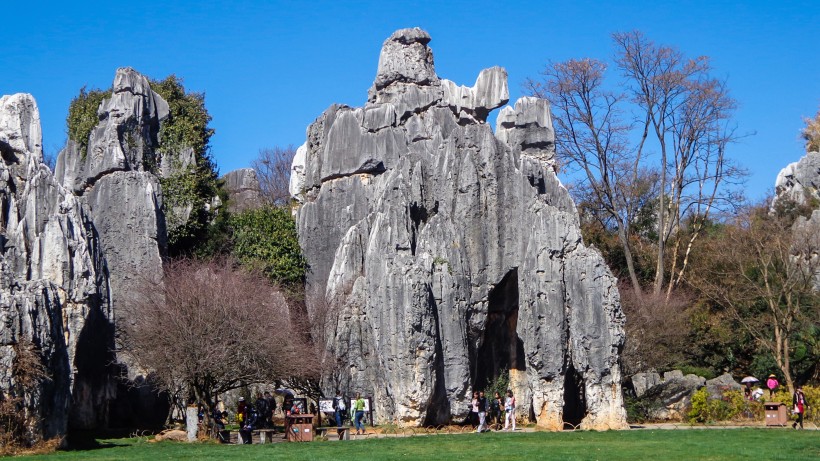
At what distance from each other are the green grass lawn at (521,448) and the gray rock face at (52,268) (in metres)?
2.67

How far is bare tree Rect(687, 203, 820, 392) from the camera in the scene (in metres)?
44.2

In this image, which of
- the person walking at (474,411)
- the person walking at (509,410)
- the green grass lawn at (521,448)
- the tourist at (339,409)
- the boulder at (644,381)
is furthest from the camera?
the boulder at (644,381)

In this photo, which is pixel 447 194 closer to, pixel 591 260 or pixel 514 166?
pixel 514 166

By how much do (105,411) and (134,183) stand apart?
31.5ft

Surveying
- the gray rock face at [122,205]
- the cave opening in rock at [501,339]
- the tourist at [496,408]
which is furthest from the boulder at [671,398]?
the gray rock face at [122,205]

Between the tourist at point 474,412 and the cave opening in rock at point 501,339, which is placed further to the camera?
the cave opening in rock at point 501,339

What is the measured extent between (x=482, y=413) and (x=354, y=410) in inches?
183

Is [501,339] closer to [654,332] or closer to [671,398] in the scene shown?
[671,398]

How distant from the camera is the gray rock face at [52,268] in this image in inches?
1116

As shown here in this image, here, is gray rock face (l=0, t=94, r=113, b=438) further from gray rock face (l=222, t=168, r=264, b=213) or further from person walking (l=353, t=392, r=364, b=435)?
gray rock face (l=222, t=168, r=264, b=213)

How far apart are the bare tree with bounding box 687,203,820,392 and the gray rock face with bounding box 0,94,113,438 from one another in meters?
25.4

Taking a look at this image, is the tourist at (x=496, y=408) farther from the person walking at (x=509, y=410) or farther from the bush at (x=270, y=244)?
the bush at (x=270, y=244)

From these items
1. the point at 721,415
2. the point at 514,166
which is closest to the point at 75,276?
the point at 514,166

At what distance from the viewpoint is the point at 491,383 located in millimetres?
39000
